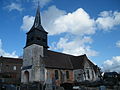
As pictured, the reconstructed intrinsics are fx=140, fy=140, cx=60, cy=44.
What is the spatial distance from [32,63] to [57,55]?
7743mm

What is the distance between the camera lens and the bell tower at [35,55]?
28.3 metres

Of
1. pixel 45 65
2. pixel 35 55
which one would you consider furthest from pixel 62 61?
pixel 35 55

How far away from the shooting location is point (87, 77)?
32906 mm

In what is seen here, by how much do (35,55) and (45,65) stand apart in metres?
3.16

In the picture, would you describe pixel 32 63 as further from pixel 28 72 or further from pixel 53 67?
pixel 53 67

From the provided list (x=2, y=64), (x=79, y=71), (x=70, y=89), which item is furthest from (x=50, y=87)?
(x=2, y=64)

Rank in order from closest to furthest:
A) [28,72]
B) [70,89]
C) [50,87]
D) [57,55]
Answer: [50,87]
[70,89]
[28,72]
[57,55]

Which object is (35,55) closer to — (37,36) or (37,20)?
(37,36)

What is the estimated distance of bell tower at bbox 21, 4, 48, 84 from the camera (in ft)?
92.7

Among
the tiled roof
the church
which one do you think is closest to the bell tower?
the church

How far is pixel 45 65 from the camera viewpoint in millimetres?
28625

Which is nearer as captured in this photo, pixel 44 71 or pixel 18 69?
pixel 44 71

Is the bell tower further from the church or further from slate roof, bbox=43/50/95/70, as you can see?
slate roof, bbox=43/50/95/70

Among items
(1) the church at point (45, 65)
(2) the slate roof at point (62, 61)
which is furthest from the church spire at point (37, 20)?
(2) the slate roof at point (62, 61)
